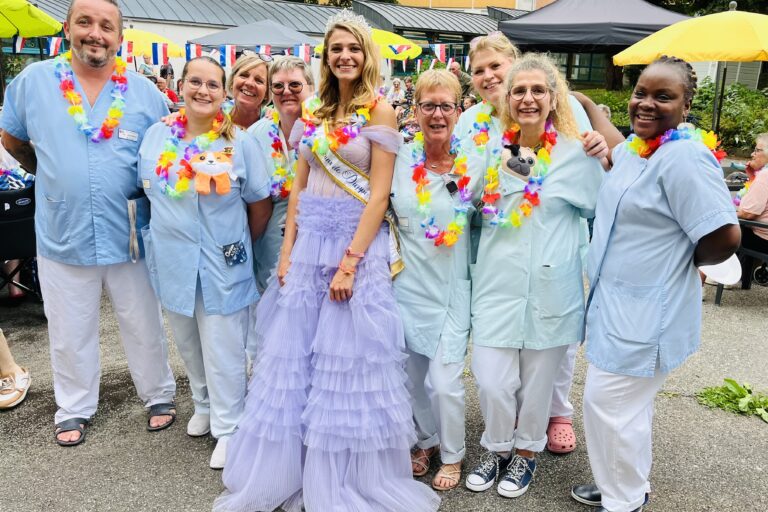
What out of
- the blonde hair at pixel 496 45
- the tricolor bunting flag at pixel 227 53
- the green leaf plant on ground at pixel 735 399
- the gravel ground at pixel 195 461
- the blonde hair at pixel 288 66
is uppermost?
the tricolor bunting flag at pixel 227 53

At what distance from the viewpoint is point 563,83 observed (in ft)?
9.04

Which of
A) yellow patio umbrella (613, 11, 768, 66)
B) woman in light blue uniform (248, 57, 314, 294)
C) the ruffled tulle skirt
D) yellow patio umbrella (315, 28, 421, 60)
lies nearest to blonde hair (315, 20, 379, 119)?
the ruffled tulle skirt

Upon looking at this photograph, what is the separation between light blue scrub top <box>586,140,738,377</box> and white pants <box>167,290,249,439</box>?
1.70 m

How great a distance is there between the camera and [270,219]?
336cm

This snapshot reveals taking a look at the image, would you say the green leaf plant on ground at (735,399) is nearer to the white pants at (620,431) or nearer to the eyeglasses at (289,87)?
the white pants at (620,431)

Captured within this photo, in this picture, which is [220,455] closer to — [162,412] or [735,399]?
[162,412]

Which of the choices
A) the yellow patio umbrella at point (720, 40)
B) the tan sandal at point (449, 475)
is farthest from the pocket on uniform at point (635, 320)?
the yellow patio umbrella at point (720, 40)

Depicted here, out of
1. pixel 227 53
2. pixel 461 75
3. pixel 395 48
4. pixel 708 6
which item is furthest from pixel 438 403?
pixel 708 6

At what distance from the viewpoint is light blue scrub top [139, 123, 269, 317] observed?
116 inches

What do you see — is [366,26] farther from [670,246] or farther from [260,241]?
[670,246]

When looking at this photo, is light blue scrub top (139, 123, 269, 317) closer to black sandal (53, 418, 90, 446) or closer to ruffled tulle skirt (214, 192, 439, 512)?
ruffled tulle skirt (214, 192, 439, 512)

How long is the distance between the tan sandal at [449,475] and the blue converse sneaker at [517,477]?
0.19 m

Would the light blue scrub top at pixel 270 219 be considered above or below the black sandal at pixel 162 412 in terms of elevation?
above

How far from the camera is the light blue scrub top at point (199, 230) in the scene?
2.94m
